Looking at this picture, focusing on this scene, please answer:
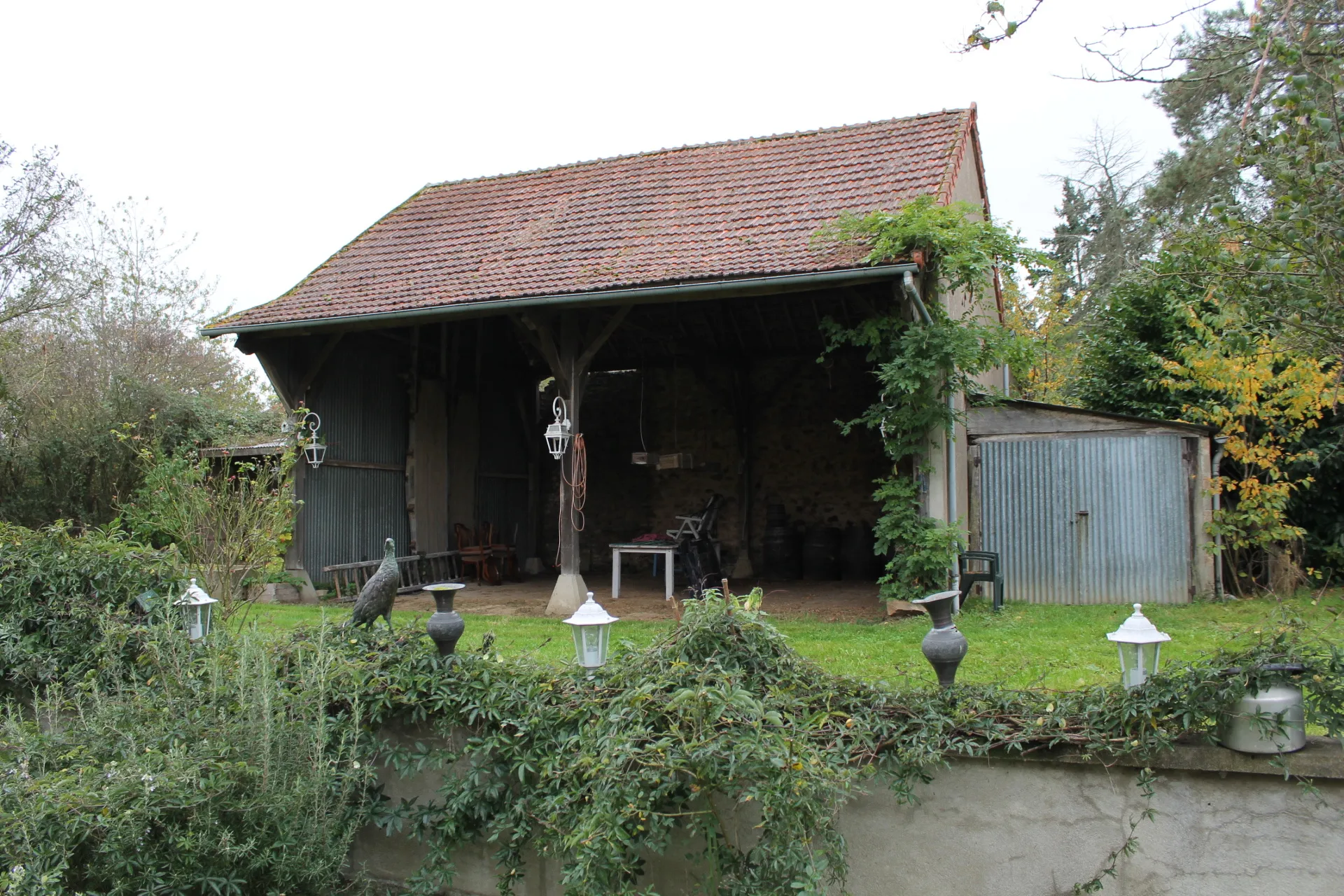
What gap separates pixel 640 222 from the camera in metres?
9.31

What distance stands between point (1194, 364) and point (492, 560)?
8.07 metres

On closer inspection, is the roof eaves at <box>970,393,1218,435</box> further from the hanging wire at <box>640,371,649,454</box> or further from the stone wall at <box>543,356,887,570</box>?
the hanging wire at <box>640,371,649,454</box>

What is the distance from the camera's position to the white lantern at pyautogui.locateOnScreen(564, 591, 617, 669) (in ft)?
11.2

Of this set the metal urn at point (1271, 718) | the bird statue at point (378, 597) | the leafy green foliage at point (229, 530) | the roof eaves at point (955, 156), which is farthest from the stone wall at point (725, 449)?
the metal urn at point (1271, 718)

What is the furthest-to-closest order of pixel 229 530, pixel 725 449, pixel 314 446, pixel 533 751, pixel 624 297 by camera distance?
pixel 725 449 → pixel 314 446 → pixel 624 297 → pixel 229 530 → pixel 533 751

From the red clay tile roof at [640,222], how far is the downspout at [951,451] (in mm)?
512

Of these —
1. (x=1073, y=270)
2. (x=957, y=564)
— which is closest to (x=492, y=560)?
(x=957, y=564)

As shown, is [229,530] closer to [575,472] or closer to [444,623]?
Answer: [444,623]

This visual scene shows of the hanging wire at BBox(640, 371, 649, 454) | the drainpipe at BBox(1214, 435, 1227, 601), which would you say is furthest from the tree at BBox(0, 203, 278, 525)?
the drainpipe at BBox(1214, 435, 1227, 601)

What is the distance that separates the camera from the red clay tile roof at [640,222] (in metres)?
8.11

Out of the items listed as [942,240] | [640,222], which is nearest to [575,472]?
[640,222]

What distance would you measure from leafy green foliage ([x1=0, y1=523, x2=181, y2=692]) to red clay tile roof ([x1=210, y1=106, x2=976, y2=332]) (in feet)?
13.5

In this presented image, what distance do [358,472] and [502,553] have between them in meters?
2.20

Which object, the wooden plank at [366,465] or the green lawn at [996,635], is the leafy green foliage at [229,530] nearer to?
the green lawn at [996,635]
